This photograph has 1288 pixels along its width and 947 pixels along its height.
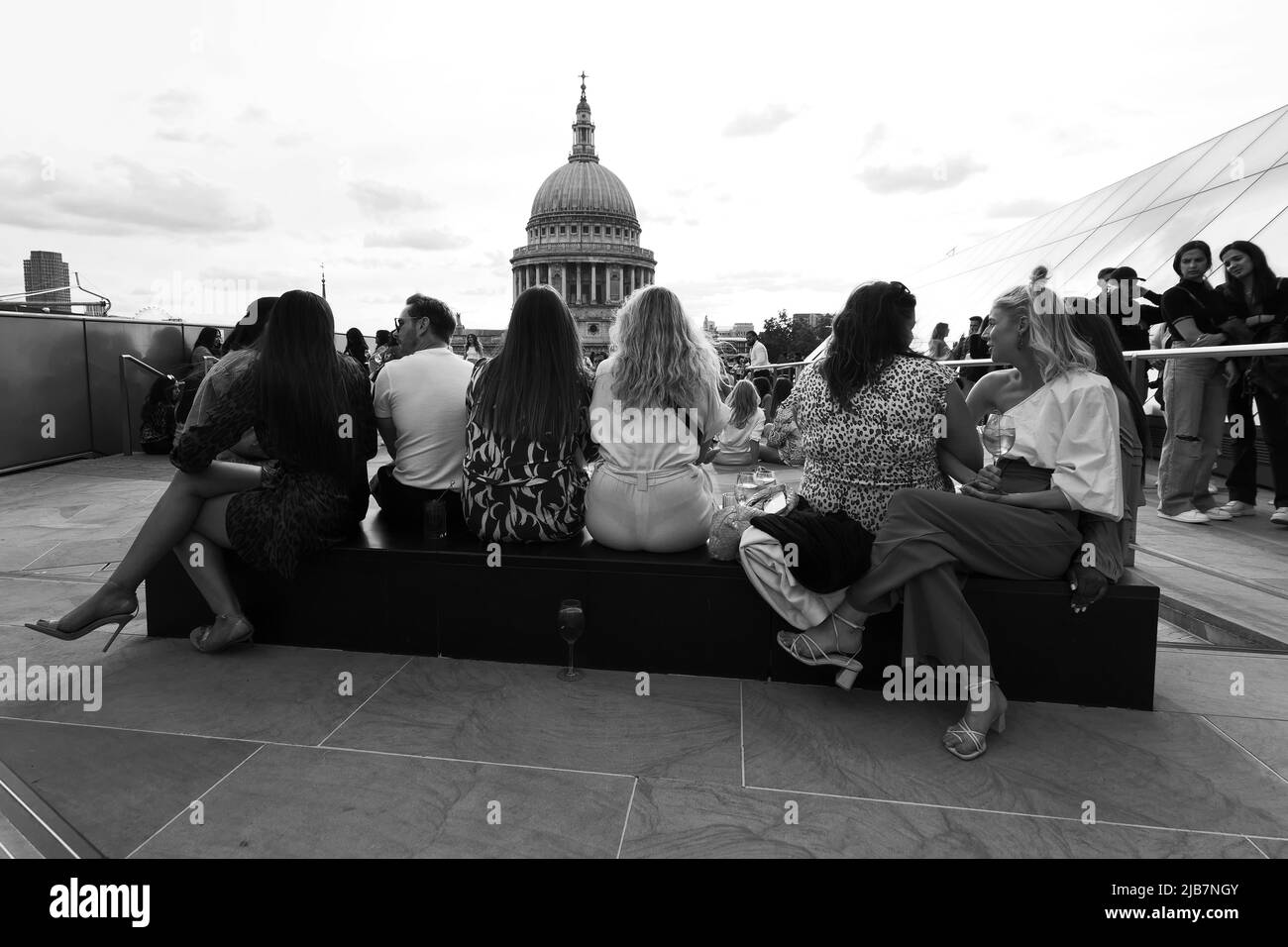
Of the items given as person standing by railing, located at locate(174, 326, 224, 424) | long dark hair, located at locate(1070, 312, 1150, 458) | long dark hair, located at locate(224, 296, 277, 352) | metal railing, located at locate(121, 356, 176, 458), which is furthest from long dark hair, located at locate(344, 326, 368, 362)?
long dark hair, located at locate(1070, 312, 1150, 458)

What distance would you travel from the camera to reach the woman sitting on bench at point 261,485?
370 centimetres

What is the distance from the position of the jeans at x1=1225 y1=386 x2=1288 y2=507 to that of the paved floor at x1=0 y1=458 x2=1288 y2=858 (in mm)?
3411

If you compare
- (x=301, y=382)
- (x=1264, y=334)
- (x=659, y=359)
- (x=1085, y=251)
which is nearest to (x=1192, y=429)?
(x=1264, y=334)

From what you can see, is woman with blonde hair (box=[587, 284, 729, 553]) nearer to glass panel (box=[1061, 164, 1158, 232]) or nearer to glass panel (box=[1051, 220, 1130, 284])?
glass panel (box=[1051, 220, 1130, 284])

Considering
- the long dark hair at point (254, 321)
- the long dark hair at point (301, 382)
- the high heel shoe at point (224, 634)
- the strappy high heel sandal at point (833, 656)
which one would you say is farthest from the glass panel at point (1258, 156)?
the high heel shoe at point (224, 634)

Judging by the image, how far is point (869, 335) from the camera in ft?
10.9

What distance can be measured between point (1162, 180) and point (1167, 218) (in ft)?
6.92

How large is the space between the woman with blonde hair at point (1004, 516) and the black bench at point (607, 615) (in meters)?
0.14

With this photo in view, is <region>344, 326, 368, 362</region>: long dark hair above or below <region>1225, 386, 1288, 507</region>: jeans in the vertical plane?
above

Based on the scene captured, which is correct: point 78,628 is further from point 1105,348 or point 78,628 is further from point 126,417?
point 126,417

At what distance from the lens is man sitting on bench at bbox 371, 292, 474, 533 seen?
4.11 meters

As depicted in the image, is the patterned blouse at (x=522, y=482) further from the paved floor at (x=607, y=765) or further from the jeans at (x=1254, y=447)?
the jeans at (x=1254, y=447)
